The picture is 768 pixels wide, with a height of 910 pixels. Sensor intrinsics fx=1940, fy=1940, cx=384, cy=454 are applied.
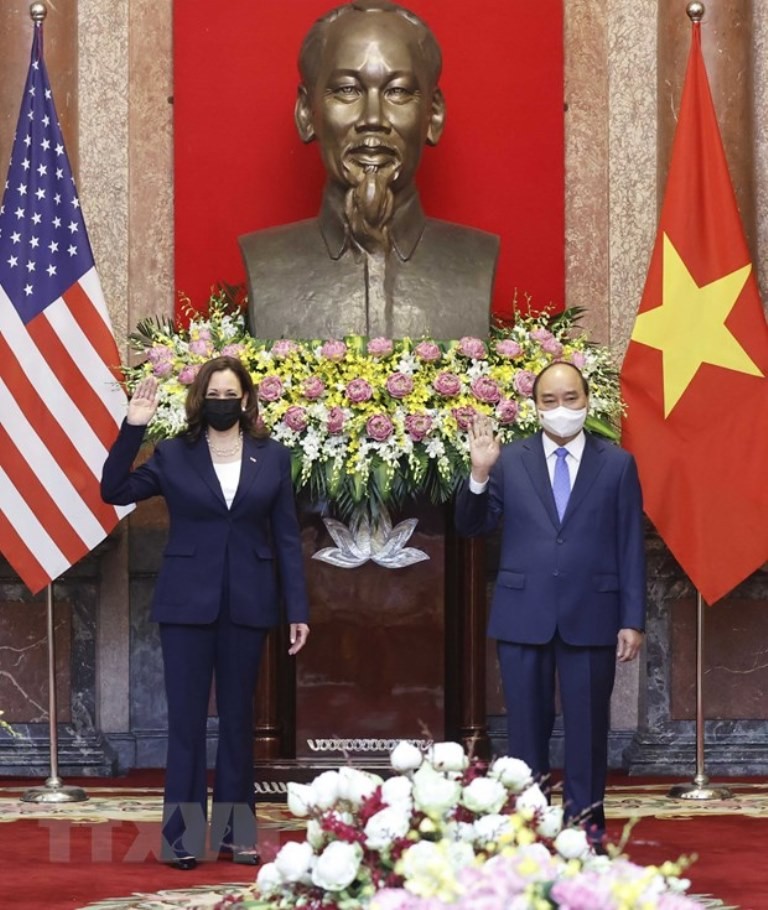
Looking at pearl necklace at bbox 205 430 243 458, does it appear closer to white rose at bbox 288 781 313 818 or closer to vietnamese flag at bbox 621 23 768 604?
vietnamese flag at bbox 621 23 768 604

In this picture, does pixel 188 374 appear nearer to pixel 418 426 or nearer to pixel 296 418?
pixel 296 418

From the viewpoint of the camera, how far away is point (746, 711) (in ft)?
29.6

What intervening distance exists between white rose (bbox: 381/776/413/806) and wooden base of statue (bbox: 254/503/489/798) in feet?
13.8

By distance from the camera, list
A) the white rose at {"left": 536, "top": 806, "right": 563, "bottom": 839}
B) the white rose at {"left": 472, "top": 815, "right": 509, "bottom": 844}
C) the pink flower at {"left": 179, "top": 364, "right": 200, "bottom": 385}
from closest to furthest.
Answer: the white rose at {"left": 472, "top": 815, "right": 509, "bottom": 844}, the white rose at {"left": 536, "top": 806, "right": 563, "bottom": 839}, the pink flower at {"left": 179, "top": 364, "right": 200, "bottom": 385}

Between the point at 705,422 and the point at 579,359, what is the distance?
29.4 inches

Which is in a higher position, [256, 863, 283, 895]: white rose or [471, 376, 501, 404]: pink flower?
[471, 376, 501, 404]: pink flower

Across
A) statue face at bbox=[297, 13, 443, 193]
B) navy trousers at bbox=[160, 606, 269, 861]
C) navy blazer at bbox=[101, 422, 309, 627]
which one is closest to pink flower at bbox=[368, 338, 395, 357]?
statue face at bbox=[297, 13, 443, 193]

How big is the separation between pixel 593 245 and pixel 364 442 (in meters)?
2.42

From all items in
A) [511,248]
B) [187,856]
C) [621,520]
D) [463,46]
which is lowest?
[187,856]

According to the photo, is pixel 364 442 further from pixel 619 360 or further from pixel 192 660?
pixel 619 360

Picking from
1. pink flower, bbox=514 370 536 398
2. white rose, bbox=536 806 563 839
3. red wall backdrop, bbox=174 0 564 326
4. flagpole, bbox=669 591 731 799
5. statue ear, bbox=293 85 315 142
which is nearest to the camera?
white rose, bbox=536 806 563 839

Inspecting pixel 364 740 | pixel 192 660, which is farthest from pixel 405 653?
pixel 192 660

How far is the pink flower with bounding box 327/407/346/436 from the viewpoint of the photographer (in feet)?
24.6

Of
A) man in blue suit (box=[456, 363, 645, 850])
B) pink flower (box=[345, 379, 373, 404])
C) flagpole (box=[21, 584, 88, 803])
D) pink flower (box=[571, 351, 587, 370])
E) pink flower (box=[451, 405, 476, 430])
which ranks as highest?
pink flower (box=[571, 351, 587, 370])
